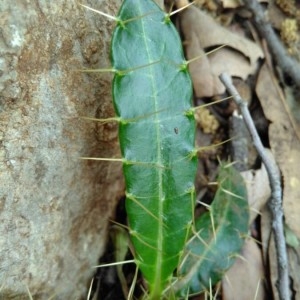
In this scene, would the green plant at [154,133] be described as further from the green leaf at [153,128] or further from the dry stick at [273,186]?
the dry stick at [273,186]

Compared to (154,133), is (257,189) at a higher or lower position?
lower

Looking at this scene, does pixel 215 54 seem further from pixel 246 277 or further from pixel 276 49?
pixel 246 277

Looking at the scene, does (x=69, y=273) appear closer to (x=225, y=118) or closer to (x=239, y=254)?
(x=239, y=254)

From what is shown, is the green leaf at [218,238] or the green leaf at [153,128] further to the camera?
the green leaf at [218,238]

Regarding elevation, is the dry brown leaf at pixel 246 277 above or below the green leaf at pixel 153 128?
below

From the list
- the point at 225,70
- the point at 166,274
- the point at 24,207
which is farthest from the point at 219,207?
the point at 24,207

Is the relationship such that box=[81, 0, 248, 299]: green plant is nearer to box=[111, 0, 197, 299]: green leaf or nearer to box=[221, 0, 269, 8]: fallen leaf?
box=[111, 0, 197, 299]: green leaf

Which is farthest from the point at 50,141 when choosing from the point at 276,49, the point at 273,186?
the point at 276,49

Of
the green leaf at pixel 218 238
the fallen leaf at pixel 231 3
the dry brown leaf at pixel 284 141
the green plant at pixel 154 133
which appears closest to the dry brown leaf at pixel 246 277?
the green leaf at pixel 218 238
